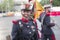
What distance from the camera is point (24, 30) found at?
6.05 meters

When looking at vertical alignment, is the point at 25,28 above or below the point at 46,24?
above

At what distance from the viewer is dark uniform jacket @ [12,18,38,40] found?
236 inches

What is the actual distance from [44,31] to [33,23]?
89.2 inches

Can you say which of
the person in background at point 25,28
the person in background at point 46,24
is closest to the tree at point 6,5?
the person in background at point 46,24

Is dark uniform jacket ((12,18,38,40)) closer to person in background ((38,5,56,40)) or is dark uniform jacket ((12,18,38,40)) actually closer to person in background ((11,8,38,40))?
person in background ((11,8,38,40))

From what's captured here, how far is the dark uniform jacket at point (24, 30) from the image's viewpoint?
19.6ft

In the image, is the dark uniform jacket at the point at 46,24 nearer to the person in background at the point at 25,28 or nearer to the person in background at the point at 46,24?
the person in background at the point at 46,24

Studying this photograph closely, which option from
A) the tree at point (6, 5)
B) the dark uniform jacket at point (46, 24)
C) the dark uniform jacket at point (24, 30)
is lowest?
the tree at point (6, 5)

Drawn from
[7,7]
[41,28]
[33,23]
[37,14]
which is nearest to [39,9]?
[37,14]

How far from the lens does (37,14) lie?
9586mm

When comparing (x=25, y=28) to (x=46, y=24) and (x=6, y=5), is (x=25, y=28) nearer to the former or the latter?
(x=46, y=24)

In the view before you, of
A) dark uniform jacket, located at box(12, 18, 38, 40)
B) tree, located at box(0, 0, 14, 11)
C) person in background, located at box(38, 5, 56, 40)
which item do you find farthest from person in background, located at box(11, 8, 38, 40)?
tree, located at box(0, 0, 14, 11)

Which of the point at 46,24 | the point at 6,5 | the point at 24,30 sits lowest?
the point at 6,5

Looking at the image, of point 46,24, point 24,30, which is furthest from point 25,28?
point 46,24
